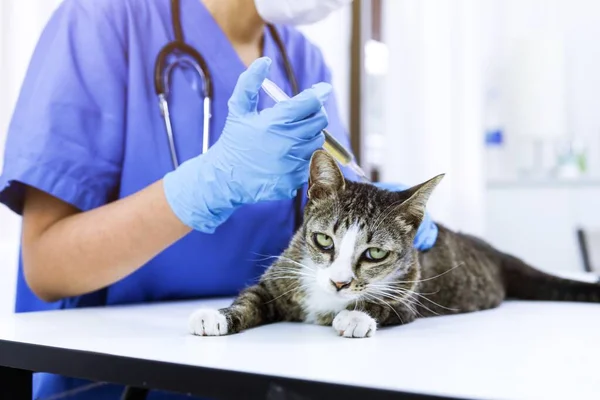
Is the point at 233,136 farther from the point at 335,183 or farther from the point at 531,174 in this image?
the point at 531,174

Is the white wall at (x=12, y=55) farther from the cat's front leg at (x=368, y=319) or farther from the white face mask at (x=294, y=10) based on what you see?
the cat's front leg at (x=368, y=319)

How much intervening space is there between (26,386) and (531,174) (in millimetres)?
2436

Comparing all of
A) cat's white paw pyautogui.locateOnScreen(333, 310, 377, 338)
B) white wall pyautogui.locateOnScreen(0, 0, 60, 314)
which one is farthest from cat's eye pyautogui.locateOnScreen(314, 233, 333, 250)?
white wall pyautogui.locateOnScreen(0, 0, 60, 314)

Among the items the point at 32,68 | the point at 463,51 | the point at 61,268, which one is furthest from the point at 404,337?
the point at 463,51

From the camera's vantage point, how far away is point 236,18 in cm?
119

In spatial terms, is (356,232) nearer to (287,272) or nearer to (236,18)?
(287,272)

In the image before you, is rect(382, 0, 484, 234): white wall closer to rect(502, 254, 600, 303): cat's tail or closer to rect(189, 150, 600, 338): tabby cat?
rect(502, 254, 600, 303): cat's tail

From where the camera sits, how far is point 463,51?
2547 millimetres

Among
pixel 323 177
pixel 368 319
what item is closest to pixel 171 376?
pixel 368 319

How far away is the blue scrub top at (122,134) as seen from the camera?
0.92 meters

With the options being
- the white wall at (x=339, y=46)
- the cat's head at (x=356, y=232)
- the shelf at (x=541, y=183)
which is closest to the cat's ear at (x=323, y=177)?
the cat's head at (x=356, y=232)

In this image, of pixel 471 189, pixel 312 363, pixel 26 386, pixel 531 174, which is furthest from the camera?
pixel 531 174

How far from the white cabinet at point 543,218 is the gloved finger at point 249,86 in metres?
2.05

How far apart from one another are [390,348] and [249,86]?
39cm
